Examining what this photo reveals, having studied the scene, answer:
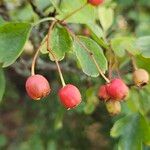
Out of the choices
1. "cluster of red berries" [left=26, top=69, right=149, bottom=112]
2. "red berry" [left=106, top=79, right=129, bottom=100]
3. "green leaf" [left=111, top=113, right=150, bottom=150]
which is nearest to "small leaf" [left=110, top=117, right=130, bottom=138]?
"green leaf" [left=111, top=113, right=150, bottom=150]

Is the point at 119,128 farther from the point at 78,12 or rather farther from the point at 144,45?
the point at 78,12

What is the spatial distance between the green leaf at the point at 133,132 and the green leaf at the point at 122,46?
0.18m

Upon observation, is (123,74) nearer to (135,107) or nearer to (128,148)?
(135,107)

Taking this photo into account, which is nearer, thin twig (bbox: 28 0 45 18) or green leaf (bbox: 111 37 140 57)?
green leaf (bbox: 111 37 140 57)

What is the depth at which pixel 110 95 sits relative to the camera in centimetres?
141

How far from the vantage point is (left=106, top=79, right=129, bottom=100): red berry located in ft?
4.52

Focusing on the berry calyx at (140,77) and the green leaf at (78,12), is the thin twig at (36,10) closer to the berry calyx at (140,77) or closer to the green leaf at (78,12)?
the green leaf at (78,12)

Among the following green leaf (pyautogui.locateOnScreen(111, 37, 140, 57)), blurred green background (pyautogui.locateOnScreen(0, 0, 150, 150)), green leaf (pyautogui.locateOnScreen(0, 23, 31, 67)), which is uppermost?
green leaf (pyautogui.locateOnScreen(0, 23, 31, 67))

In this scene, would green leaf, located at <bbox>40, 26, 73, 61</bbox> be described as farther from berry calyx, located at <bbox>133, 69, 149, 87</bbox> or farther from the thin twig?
the thin twig

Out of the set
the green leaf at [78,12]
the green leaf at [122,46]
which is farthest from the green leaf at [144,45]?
the green leaf at [78,12]

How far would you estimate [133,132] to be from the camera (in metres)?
1.60

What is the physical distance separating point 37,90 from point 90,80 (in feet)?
2.46

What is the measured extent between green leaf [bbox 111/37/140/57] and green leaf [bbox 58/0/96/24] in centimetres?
15

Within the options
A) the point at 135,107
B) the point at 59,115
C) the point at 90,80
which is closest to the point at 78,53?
the point at 135,107
